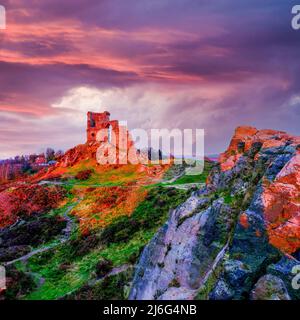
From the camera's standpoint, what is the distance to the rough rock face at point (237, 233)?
476 inches

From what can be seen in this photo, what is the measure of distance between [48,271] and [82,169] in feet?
134

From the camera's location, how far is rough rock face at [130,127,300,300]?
12.1 metres

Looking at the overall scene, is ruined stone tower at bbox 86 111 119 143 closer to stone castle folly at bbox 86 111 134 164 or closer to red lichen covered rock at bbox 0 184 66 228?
stone castle folly at bbox 86 111 134 164

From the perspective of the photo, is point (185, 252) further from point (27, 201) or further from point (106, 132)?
point (106, 132)

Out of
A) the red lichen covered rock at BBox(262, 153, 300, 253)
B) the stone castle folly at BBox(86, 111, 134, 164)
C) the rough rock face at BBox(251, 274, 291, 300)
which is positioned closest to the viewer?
the rough rock face at BBox(251, 274, 291, 300)

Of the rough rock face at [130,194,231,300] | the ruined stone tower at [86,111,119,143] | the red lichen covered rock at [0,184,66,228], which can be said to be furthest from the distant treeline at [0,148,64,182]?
the rough rock face at [130,194,231,300]

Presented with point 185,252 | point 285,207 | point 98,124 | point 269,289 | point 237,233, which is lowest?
point 185,252

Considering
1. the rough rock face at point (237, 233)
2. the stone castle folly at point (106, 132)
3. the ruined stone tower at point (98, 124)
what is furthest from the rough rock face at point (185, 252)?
the ruined stone tower at point (98, 124)

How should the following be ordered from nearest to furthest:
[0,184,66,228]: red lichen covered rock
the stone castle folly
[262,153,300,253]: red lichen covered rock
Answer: [262,153,300,253]: red lichen covered rock → [0,184,66,228]: red lichen covered rock → the stone castle folly

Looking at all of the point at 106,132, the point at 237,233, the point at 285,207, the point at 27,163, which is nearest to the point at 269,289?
Result: the point at 237,233

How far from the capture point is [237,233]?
13375 mm

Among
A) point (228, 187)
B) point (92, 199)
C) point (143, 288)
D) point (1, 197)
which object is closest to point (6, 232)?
point (92, 199)

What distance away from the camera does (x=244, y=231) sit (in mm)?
13266

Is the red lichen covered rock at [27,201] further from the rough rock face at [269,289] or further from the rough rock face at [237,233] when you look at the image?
the rough rock face at [269,289]
